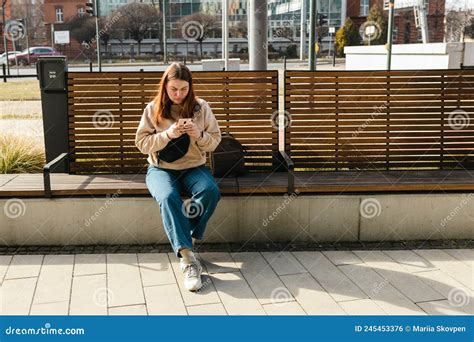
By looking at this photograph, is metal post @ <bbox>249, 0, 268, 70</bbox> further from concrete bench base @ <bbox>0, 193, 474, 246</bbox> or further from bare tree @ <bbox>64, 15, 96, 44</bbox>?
Result: bare tree @ <bbox>64, 15, 96, 44</bbox>

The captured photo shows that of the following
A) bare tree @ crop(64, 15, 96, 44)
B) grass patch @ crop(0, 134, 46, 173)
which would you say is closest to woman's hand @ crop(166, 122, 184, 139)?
grass patch @ crop(0, 134, 46, 173)

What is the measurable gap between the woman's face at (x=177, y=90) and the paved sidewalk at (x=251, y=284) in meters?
1.25

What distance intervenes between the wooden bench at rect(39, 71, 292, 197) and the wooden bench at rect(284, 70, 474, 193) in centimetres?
22

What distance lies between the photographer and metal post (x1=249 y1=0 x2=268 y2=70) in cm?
648

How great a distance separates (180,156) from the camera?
4.03 meters

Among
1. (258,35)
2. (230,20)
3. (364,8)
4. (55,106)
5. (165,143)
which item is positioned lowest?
(165,143)

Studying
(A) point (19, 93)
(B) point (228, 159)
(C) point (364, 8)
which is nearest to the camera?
(B) point (228, 159)

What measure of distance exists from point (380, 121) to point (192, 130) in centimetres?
217

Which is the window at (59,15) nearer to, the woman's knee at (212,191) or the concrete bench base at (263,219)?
the concrete bench base at (263,219)

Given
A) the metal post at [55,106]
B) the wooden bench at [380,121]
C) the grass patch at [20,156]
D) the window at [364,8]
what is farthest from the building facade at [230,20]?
the metal post at [55,106]

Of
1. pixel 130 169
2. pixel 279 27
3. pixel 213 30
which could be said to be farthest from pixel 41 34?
pixel 130 169

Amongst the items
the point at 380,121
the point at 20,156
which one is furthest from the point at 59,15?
the point at 380,121

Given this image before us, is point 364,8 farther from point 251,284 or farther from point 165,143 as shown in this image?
point 251,284

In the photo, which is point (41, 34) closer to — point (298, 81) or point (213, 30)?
point (213, 30)
